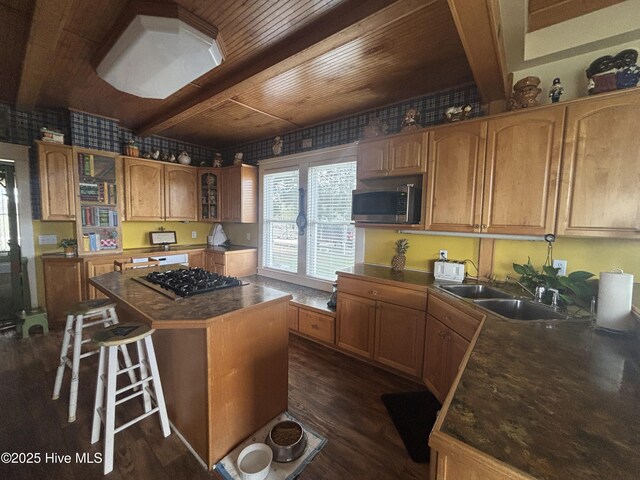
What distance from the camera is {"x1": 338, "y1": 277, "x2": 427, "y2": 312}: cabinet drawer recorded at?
87.4 inches

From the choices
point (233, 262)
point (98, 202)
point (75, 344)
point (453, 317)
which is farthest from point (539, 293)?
point (98, 202)

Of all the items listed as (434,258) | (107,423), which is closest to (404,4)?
(434,258)

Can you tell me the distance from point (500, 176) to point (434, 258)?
940mm

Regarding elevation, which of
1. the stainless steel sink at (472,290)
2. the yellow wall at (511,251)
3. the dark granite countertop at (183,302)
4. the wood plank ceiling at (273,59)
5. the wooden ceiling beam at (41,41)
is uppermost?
the wood plank ceiling at (273,59)

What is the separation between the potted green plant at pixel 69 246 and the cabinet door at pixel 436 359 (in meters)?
4.23

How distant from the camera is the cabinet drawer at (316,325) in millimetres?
2807

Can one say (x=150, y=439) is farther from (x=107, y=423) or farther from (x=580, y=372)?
(x=580, y=372)

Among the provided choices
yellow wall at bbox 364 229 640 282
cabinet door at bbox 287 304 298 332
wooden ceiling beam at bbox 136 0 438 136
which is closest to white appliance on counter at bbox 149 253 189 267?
cabinet door at bbox 287 304 298 332

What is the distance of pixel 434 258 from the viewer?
263cm

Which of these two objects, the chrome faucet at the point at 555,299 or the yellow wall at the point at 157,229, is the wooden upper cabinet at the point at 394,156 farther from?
the yellow wall at the point at 157,229

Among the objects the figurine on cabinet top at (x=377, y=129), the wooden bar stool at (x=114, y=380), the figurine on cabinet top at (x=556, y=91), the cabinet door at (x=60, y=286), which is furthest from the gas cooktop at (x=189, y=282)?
the figurine on cabinet top at (x=556, y=91)

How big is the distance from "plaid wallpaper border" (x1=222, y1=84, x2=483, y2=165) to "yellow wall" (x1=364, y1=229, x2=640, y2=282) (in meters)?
1.16

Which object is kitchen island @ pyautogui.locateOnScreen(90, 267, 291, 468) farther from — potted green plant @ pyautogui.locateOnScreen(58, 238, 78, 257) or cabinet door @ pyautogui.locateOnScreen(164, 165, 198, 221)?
cabinet door @ pyautogui.locateOnScreen(164, 165, 198, 221)

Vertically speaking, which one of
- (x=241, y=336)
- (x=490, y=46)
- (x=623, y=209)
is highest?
(x=490, y=46)
